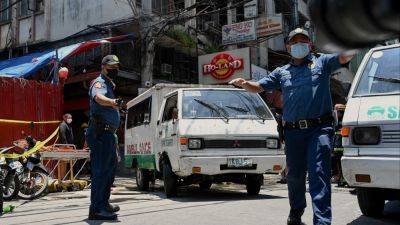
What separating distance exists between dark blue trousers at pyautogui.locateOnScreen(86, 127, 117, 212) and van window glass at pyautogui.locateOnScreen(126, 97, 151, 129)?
4.66 meters

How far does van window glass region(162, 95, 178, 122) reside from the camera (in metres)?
8.93

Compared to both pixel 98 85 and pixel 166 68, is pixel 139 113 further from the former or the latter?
pixel 166 68

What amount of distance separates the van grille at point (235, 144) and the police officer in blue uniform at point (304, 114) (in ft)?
10.6

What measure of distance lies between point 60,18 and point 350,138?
16.4m

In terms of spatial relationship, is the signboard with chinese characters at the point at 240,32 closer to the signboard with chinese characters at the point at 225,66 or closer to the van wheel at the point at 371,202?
the signboard with chinese characters at the point at 225,66

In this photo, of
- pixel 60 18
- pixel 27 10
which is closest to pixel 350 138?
pixel 60 18

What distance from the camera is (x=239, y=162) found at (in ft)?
26.2

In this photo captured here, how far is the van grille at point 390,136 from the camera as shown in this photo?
15.1 ft

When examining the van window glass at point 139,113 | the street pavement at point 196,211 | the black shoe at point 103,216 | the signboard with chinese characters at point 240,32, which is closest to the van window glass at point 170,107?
the van window glass at point 139,113

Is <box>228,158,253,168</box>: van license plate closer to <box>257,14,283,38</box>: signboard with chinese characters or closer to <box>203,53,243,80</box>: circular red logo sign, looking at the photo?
<box>203,53,243,80</box>: circular red logo sign

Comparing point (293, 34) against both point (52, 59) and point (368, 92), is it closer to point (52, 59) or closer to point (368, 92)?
point (368, 92)

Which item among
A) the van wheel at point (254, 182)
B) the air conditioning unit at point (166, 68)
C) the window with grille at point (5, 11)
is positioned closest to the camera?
the van wheel at point (254, 182)

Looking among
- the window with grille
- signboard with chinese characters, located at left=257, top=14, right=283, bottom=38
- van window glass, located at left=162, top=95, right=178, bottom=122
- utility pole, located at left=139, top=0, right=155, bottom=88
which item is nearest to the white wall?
utility pole, located at left=139, top=0, right=155, bottom=88

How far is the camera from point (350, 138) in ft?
16.0
